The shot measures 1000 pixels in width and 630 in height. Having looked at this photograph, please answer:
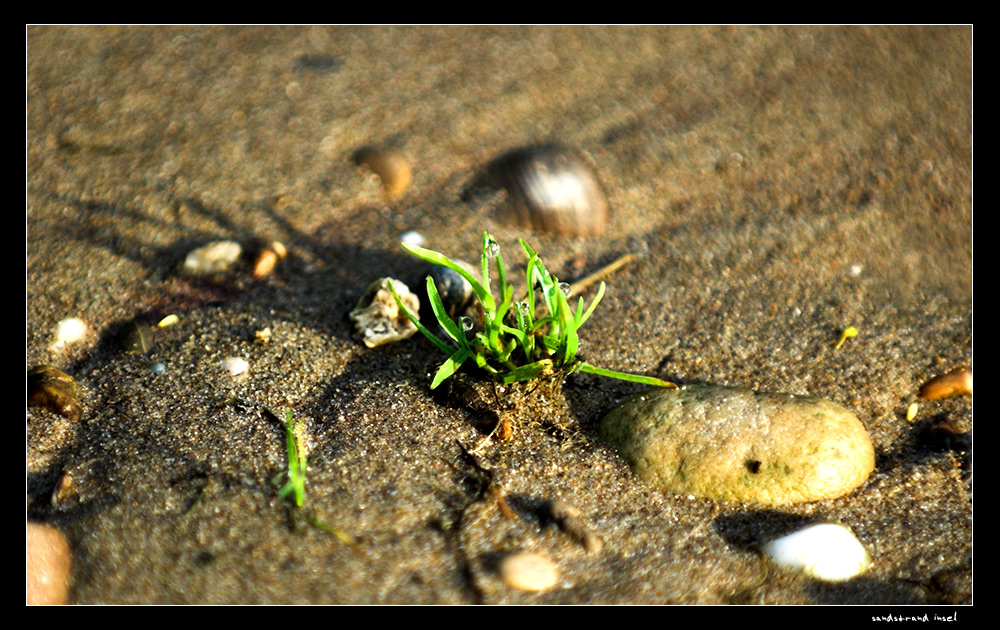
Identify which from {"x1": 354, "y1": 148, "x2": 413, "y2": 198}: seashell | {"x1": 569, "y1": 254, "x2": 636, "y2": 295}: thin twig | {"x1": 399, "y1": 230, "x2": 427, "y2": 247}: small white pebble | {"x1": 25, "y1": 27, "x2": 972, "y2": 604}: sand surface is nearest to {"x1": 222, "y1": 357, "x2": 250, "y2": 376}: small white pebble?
{"x1": 25, "y1": 27, "x2": 972, "y2": 604}: sand surface

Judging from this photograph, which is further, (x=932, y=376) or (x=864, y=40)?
(x=864, y=40)

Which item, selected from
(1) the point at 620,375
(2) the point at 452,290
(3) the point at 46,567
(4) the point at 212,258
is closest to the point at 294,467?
(3) the point at 46,567

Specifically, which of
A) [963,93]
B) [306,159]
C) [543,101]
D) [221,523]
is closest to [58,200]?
[306,159]

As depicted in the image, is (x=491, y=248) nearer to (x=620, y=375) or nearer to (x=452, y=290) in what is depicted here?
(x=452, y=290)

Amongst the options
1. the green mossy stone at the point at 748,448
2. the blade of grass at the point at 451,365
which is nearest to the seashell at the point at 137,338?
the blade of grass at the point at 451,365

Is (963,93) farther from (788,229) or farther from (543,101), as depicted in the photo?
(543,101)

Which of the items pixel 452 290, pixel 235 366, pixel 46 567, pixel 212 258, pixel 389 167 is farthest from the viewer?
pixel 389 167
